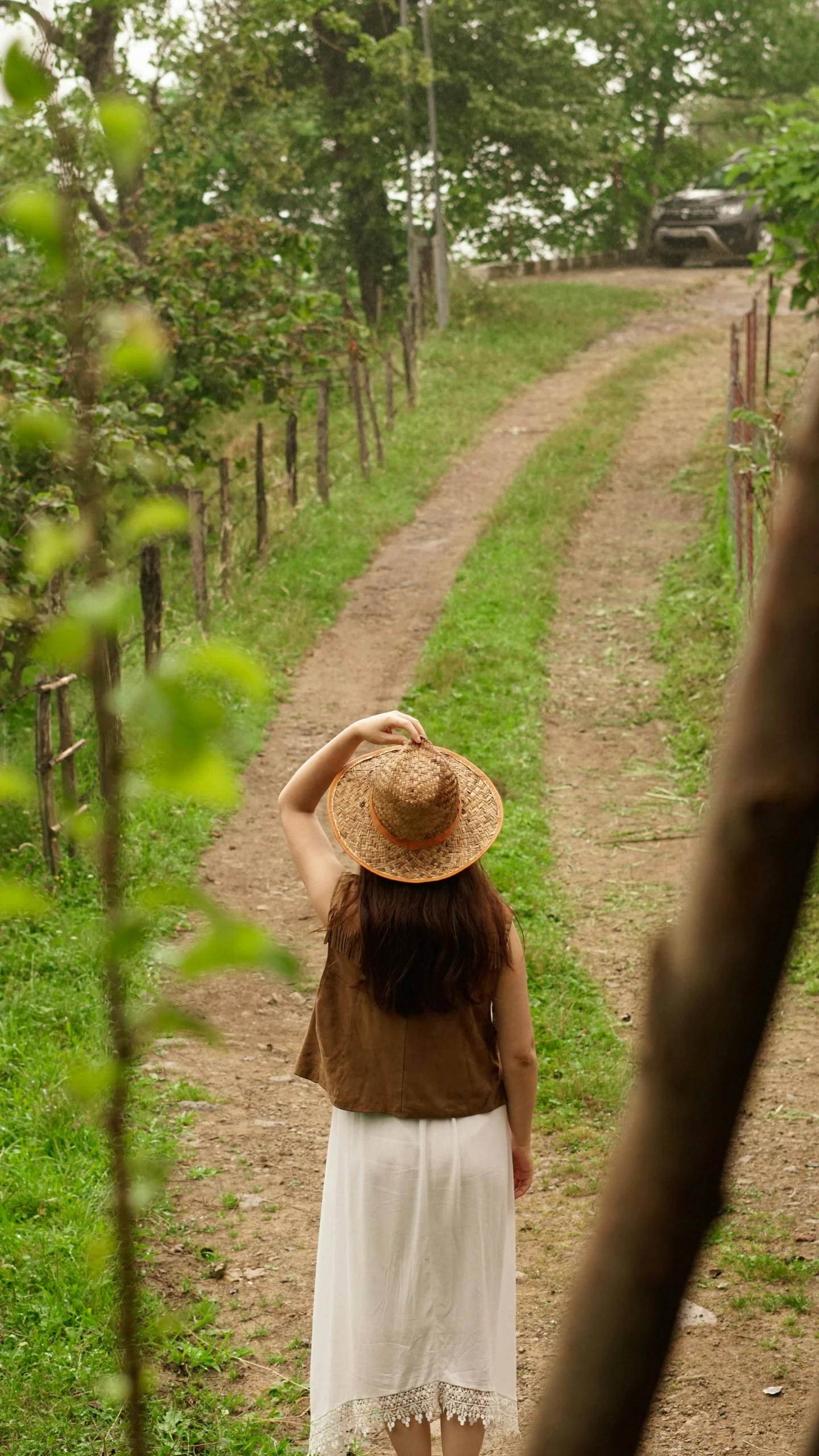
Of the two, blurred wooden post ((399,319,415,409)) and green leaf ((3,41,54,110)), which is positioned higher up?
green leaf ((3,41,54,110))

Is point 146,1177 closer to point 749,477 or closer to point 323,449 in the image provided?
point 749,477

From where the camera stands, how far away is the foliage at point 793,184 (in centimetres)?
994

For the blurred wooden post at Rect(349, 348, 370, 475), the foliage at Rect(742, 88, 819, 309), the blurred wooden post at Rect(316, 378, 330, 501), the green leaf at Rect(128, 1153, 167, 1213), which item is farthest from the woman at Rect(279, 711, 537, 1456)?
the blurred wooden post at Rect(349, 348, 370, 475)

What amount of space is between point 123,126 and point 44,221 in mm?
136

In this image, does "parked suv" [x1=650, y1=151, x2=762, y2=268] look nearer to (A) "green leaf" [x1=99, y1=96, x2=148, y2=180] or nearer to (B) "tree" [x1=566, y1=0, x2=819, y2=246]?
(B) "tree" [x1=566, y1=0, x2=819, y2=246]

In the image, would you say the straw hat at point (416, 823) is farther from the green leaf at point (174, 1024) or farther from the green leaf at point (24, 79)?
the green leaf at point (24, 79)

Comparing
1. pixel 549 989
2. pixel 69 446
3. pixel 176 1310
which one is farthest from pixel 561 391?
pixel 69 446

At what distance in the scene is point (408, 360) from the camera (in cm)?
1767

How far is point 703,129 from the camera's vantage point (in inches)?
1425

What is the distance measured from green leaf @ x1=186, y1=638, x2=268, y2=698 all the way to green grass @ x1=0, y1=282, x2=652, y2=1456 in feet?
Result: 0.18

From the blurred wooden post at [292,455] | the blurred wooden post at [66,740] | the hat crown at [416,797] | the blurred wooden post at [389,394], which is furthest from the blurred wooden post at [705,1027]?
the blurred wooden post at [389,394]

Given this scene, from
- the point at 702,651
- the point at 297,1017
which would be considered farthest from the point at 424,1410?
the point at 702,651

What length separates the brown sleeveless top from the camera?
9.48 ft

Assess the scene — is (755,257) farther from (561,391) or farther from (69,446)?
(69,446)
